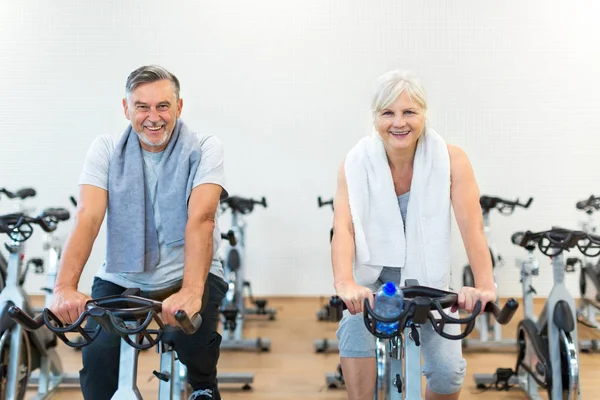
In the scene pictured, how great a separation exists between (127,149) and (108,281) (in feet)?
1.50

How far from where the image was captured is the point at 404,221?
2135 mm

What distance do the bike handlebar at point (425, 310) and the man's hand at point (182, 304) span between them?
1.30 ft

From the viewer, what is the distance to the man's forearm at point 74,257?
77.5 inches

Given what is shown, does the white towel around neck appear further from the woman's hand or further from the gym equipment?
the gym equipment

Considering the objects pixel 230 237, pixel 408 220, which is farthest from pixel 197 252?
pixel 230 237

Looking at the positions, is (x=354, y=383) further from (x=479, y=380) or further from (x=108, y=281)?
(x=479, y=380)

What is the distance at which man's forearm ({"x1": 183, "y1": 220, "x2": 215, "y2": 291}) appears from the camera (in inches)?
75.9

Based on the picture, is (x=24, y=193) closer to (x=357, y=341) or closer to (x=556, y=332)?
(x=357, y=341)

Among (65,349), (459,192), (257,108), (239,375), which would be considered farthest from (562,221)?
(65,349)

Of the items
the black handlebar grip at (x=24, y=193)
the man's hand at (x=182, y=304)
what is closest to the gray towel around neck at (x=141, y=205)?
the man's hand at (x=182, y=304)

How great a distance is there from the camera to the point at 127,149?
2.21 metres

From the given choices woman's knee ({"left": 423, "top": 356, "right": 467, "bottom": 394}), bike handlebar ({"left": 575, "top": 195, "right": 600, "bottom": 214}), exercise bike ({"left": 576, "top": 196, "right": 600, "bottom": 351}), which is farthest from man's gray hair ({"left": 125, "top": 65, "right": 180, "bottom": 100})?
bike handlebar ({"left": 575, "top": 195, "right": 600, "bottom": 214})

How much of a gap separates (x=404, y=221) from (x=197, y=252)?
2.23 feet

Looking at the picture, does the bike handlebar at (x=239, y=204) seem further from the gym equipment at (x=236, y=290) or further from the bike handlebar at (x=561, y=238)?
the bike handlebar at (x=561, y=238)
